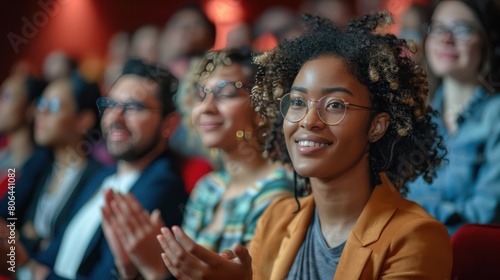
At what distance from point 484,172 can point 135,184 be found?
1004mm

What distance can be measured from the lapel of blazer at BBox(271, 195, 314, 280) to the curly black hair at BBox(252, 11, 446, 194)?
0.16 meters

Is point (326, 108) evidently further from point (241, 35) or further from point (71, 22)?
point (71, 22)

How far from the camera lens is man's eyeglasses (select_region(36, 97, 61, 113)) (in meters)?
2.43

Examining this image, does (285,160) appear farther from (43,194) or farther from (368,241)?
(43,194)

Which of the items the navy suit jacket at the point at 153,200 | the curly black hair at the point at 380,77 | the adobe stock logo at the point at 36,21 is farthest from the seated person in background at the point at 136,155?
the curly black hair at the point at 380,77

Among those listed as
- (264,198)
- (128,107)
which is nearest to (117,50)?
(128,107)

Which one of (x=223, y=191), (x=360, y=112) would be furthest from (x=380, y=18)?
(x=223, y=191)

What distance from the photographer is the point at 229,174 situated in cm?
195

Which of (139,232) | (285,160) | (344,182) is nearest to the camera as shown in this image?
(344,182)

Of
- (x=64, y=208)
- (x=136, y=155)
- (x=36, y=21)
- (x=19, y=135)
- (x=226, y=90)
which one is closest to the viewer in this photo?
(x=226, y=90)

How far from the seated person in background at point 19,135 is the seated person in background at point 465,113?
131 centimetres

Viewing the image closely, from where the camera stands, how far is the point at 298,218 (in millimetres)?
1423

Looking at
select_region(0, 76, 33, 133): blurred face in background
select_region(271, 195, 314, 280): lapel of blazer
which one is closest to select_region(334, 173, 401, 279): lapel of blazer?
select_region(271, 195, 314, 280): lapel of blazer

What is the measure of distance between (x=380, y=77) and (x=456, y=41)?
2.96 ft
